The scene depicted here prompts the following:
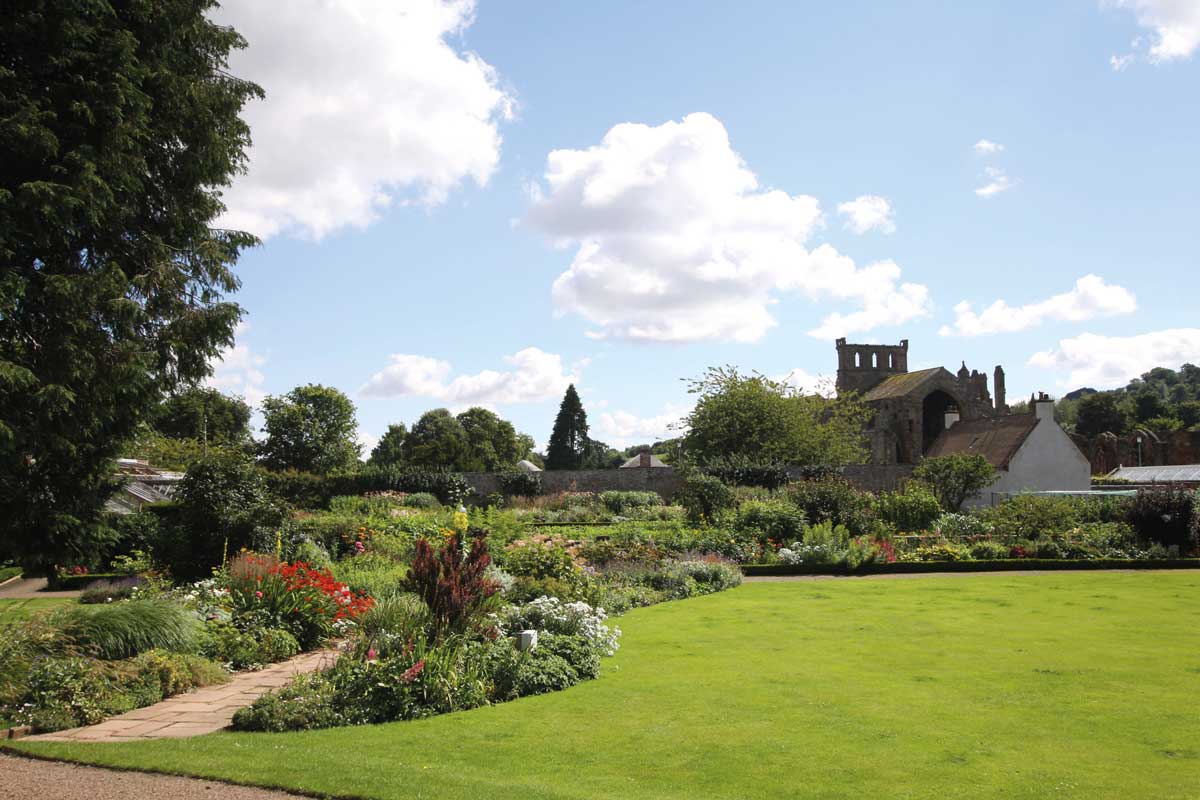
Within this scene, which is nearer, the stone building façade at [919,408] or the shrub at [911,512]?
the shrub at [911,512]

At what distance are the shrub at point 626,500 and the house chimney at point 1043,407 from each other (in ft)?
45.7

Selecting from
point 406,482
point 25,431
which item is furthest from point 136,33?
point 406,482

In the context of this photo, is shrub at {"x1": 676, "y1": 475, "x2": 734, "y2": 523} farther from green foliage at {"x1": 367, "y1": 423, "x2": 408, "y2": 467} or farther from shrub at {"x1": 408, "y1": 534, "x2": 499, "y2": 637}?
green foliage at {"x1": 367, "y1": 423, "x2": 408, "y2": 467}

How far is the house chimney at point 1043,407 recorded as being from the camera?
30.4 metres

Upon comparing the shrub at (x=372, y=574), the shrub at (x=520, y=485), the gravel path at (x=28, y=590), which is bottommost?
the gravel path at (x=28, y=590)

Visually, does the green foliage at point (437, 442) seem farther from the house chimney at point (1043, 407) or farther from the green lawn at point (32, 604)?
the green lawn at point (32, 604)

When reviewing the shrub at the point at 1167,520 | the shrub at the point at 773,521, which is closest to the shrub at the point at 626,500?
the shrub at the point at 773,521

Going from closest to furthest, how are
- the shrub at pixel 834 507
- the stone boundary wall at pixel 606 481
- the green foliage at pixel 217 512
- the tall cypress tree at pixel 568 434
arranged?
the green foliage at pixel 217 512
the shrub at pixel 834 507
the stone boundary wall at pixel 606 481
the tall cypress tree at pixel 568 434

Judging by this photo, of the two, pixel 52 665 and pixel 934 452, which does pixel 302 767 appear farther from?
pixel 934 452

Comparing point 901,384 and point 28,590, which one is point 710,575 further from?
point 901,384

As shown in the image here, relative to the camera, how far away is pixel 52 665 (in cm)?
654

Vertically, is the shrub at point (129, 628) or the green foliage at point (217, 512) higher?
the green foliage at point (217, 512)

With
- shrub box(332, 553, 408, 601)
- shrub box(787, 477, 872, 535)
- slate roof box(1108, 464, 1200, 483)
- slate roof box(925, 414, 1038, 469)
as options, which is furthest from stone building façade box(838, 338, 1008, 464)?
shrub box(332, 553, 408, 601)

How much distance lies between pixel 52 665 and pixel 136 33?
721 cm
